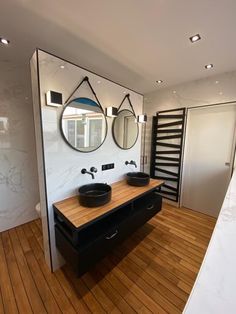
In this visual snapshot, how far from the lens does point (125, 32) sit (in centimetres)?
160

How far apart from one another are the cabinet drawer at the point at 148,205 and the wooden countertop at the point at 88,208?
0.62 feet

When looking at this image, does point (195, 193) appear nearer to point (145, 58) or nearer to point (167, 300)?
point (167, 300)

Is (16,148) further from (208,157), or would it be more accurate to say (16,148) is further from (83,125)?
(208,157)

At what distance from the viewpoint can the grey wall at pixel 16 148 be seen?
7.32 ft

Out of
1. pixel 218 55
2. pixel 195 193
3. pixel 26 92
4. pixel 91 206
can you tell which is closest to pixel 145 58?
pixel 218 55

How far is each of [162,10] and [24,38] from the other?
1.55 meters

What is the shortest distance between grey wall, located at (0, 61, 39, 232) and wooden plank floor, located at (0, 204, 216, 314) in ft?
1.22

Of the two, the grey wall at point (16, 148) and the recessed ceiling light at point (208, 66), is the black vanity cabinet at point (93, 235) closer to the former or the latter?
the grey wall at point (16, 148)

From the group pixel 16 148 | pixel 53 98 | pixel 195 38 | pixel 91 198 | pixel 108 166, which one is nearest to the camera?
pixel 53 98

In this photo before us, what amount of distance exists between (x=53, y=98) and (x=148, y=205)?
1.79m

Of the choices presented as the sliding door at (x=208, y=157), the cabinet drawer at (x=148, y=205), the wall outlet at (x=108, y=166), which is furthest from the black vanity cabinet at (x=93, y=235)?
the sliding door at (x=208, y=157)

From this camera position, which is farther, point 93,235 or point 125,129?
point 125,129

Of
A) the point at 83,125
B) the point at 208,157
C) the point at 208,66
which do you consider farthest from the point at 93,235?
the point at 208,66

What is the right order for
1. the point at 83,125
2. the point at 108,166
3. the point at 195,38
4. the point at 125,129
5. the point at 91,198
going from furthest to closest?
the point at 125,129
the point at 108,166
the point at 83,125
the point at 195,38
the point at 91,198
